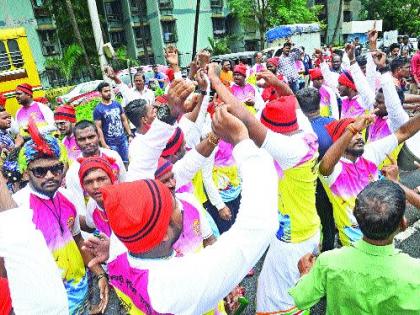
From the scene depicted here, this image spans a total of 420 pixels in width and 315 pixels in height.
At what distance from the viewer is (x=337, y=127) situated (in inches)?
138

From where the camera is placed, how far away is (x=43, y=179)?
8.78 ft

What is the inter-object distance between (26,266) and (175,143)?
1.79 m

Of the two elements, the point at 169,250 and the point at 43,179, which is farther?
the point at 43,179

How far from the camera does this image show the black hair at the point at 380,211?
69.1 inches

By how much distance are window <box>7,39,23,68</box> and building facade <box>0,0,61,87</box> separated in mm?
11171

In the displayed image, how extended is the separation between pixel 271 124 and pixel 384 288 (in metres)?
1.54

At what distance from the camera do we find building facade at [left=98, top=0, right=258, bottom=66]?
30.2m

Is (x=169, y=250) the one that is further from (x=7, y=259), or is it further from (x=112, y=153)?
(x=112, y=153)

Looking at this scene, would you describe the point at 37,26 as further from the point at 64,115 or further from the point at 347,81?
the point at 347,81

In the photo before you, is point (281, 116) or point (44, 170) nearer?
point (44, 170)

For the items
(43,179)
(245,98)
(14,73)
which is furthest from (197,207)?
(14,73)

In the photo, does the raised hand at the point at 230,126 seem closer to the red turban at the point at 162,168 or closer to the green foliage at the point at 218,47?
the red turban at the point at 162,168

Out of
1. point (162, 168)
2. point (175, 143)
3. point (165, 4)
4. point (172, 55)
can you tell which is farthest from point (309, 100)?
point (165, 4)

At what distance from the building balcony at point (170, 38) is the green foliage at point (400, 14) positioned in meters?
19.3
